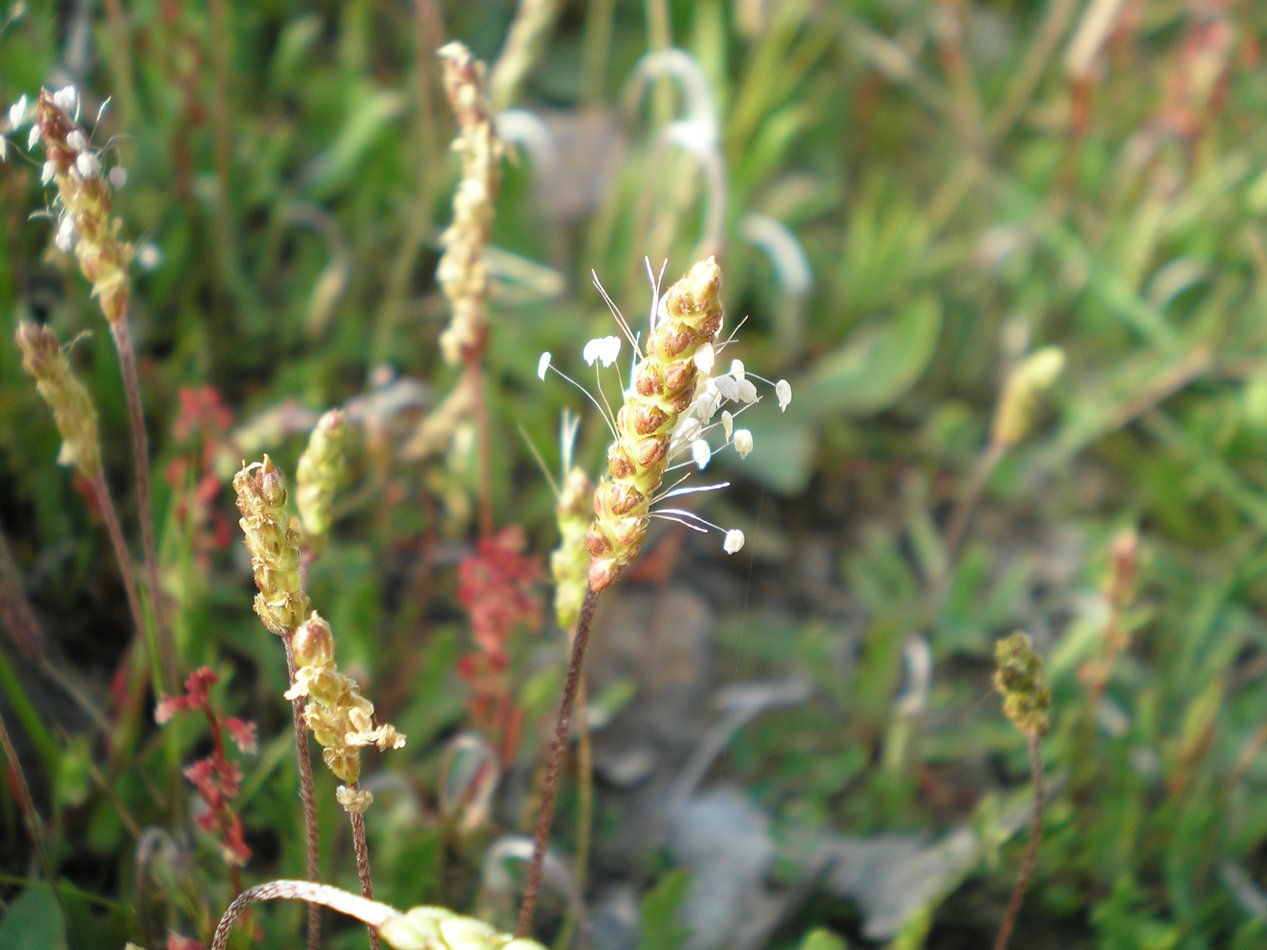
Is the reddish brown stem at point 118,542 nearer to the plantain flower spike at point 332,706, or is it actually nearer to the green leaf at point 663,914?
the plantain flower spike at point 332,706

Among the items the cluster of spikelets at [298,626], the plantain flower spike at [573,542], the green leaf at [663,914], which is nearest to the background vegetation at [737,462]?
the green leaf at [663,914]

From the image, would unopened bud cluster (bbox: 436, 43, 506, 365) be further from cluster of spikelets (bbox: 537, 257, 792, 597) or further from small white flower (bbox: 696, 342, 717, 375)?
small white flower (bbox: 696, 342, 717, 375)

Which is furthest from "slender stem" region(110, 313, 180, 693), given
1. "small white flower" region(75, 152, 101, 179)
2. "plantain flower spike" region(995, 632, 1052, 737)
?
"plantain flower spike" region(995, 632, 1052, 737)

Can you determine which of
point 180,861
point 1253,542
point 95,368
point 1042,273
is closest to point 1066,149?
point 1042,273

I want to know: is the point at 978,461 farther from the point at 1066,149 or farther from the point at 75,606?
the point at 75,606

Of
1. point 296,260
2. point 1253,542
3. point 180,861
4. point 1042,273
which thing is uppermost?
point 1042,273

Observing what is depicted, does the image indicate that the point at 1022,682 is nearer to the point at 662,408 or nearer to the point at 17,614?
the point at 662,408
